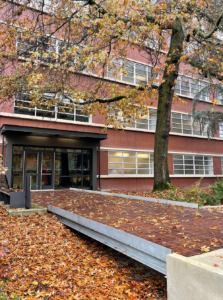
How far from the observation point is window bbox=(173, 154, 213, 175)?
2133cm

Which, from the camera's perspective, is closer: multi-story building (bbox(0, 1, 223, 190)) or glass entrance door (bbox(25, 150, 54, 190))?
multi-story building (bbox(0, 1, 223, 190))

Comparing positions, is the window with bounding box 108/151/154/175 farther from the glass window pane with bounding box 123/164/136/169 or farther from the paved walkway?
the paved walkway

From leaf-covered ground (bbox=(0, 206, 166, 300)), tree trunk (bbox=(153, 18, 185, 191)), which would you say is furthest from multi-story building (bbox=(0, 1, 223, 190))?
leaf-covered ground (bbox=(0, 206, 166, 300))

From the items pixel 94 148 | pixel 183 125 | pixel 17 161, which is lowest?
pixel 17 161

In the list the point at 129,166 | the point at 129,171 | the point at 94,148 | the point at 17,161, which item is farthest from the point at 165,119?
the point at 17,161

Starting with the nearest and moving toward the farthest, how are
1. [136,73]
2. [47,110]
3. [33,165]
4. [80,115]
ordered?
1. [33,165]
2. [47,110]
3. [80,115]
4. [136,73]

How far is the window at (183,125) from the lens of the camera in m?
21.8

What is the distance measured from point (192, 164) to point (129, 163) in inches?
281

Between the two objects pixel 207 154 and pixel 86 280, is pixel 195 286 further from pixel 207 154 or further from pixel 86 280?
pixel 207 154

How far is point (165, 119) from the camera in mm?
12430

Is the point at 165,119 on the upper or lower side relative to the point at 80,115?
lower

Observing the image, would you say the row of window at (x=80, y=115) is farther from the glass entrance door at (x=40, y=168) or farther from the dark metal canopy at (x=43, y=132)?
the glass entrance door at (x=40, y=168)

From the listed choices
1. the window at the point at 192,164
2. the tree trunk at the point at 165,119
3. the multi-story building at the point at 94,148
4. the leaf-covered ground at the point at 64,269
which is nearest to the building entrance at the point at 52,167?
the multi-story building at the point at 94,148

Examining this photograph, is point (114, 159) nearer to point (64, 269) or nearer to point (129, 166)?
point (129, 166)
